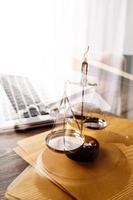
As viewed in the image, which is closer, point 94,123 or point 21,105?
point 94,123

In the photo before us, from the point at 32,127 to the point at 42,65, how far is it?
0.49 meters

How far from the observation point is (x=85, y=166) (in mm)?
875

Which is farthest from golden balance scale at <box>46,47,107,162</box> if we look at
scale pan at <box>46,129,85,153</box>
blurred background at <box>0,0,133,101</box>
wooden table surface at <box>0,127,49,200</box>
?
blurred background at <box>0,0,133,101</box>

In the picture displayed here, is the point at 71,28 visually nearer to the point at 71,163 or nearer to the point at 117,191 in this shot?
the point at 71,163

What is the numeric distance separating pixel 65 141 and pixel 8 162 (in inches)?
10.1

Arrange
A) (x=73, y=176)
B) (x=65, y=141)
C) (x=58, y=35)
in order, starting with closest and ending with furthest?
1. (x=73, y=176)
2. (x=65, y=141)
3. (x=58, y=35)

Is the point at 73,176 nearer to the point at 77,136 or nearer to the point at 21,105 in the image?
the point at 77,136

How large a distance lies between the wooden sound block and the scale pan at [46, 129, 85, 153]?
0.14 feet

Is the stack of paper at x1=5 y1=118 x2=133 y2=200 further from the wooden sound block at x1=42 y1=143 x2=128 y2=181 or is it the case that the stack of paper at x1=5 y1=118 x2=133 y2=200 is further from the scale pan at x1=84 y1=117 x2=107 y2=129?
the scale pan at x1=84 y1=117 x2=107 y2=129

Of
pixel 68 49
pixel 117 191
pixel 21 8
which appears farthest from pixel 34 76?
pixel 117 191

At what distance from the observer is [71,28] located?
1.76m

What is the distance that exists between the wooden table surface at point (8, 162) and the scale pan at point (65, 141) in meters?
0.15

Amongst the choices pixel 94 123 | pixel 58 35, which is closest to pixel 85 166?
pixel 94 123

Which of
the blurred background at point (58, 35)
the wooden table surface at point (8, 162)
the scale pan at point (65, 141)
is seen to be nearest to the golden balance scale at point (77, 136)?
the scale pan at point (65, 141)
